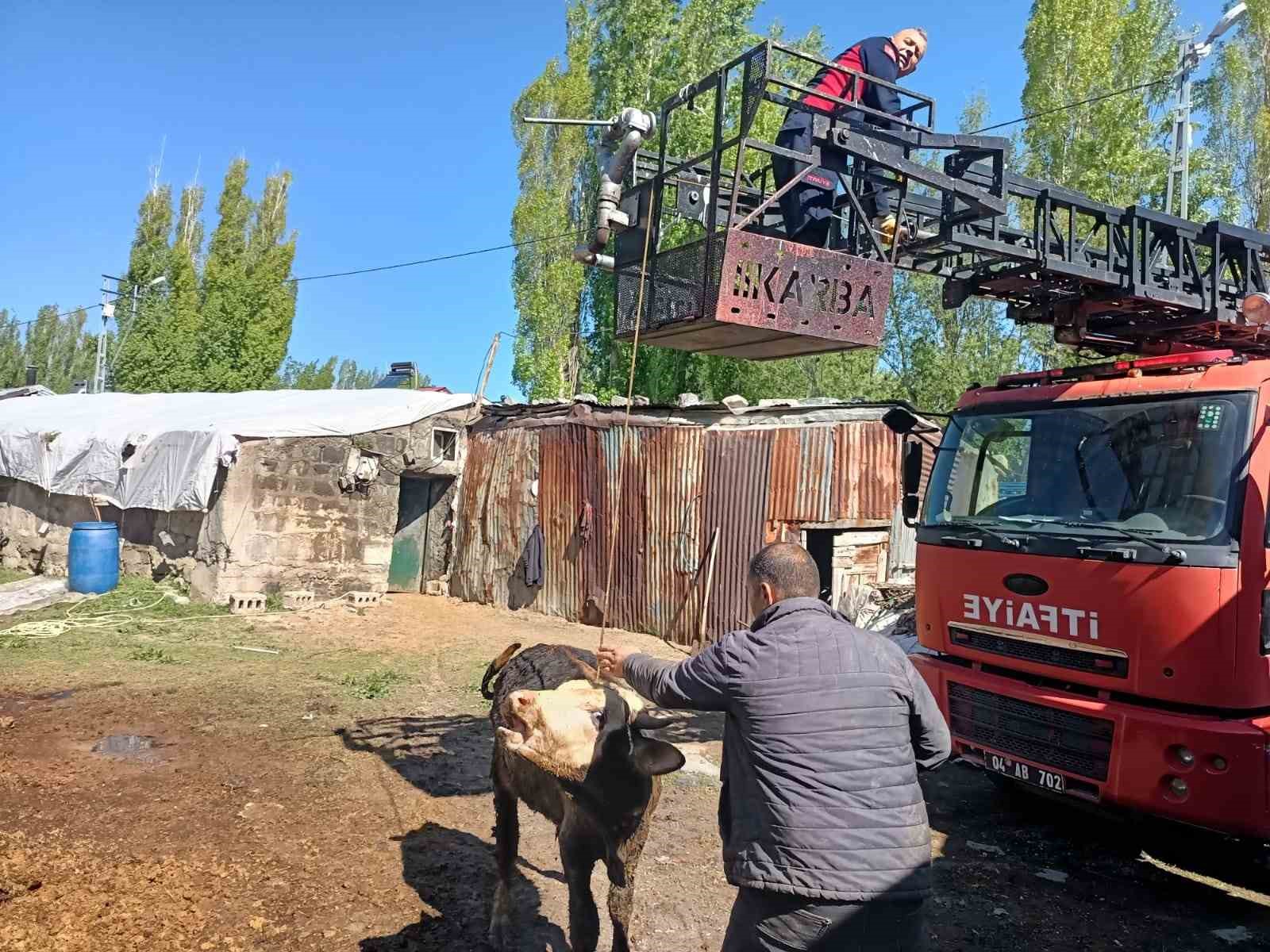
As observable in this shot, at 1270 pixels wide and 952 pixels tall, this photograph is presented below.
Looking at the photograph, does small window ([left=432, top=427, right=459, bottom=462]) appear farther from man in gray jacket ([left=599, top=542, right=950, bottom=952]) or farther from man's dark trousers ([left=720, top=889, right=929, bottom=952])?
man's dark trousers ([left=720, top=889, right=929, bottom=952])

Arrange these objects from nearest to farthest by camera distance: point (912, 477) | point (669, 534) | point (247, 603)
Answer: point (912, 477) < point (247, 603) < point (669, 534)

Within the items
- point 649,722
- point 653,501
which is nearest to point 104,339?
point 653,501

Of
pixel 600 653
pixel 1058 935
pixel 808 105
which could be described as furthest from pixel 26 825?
pixel 808 105

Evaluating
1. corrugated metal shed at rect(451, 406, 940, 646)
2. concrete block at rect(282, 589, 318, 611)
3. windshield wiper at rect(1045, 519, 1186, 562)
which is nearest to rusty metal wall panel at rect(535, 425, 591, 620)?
corrugated metal shed at rect(451, 406, 940, 646)

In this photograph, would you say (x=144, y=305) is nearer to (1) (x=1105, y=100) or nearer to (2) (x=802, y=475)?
(2) (x=802, y=475)

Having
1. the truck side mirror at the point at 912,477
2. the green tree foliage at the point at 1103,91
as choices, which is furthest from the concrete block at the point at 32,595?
the green tree foliage at the point at 1103,91

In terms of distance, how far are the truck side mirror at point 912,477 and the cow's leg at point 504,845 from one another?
332 centimetres

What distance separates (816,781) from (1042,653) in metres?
2.94

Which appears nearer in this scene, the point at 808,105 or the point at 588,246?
the point at 808,105

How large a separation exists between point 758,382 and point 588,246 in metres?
17.2

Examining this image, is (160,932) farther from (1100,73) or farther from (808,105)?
(1100,73)

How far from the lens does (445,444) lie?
14.9 metres

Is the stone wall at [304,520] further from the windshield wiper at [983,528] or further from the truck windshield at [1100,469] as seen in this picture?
the windshield wiper at [983,528]

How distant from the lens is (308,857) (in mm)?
4516
